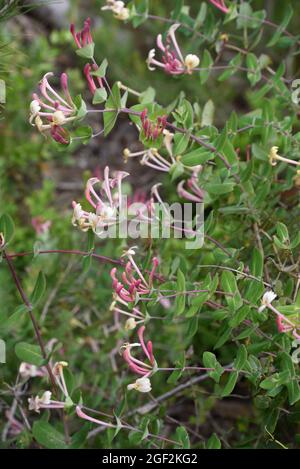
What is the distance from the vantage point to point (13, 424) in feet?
4.14

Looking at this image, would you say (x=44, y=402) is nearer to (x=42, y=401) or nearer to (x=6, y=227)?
(x=42, y=401)

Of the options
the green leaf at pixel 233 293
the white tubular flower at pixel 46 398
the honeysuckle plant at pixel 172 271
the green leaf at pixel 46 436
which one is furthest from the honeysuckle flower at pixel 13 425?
the green leaf at pixel 233 293

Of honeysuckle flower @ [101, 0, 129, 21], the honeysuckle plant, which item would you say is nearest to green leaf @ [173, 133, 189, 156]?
the honeysuckle plant

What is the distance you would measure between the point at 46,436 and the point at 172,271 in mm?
341

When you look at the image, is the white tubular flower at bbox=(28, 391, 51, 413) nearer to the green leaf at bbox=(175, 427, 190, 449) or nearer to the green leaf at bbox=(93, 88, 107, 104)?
the green leaf at bbox=(175, 427, 190, 449)

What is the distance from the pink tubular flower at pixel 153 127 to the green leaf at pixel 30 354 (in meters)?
0.38

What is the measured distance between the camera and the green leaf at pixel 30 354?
1.02 meters

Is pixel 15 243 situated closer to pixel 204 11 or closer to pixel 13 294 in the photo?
pixel 13 294

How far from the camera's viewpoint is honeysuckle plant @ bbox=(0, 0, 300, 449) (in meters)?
0.92

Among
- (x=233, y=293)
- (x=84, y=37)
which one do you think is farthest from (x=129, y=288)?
(x=84, y=37)

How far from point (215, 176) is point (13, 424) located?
24.8 inches

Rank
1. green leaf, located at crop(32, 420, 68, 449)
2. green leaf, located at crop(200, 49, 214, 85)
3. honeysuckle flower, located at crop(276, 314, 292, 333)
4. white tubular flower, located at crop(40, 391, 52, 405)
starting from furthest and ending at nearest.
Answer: green leaf, located at crop(200, 49, 214, 85) → green leaf, located at crop(32, 420, 68, 449) → white tubular flower, located at crop(40, 391, 52, 405) → honeysuckle flower, located at crop(276, 314, 292, 333)

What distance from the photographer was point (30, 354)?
3.37 ft
